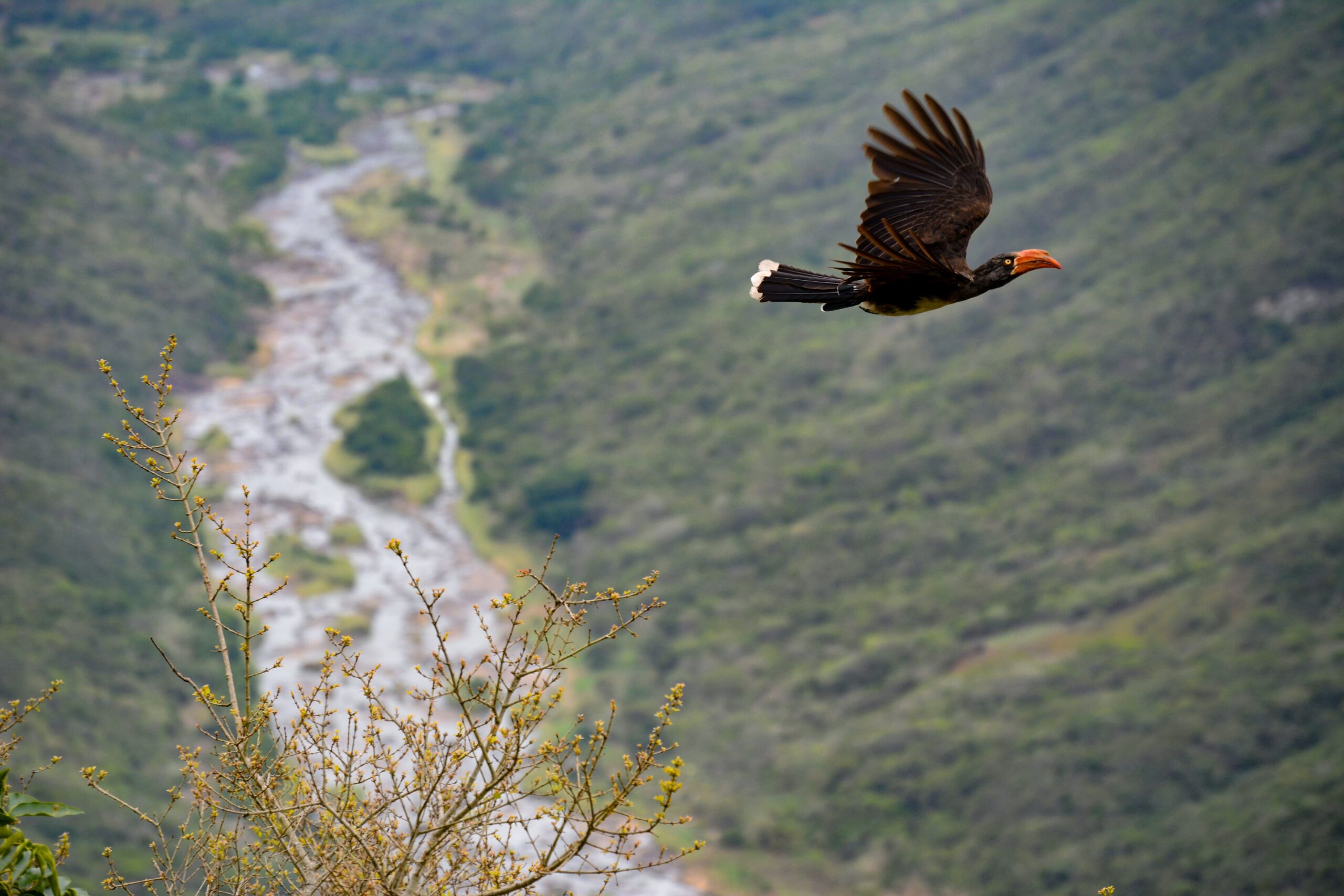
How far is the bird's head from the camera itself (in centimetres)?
809

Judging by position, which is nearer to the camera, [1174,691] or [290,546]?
[1174,691]

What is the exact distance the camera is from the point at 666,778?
5.78 metres

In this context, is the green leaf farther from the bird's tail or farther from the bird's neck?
the bird's neck

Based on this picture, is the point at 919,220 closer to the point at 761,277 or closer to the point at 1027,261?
the point at 1027,261

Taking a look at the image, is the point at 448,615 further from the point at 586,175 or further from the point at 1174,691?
the point at 586,175

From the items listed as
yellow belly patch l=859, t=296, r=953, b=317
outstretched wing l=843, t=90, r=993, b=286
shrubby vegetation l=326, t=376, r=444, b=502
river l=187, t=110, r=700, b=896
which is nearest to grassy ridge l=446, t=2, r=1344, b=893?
shrubby vegetation l=326, t=376, r=444, b=502

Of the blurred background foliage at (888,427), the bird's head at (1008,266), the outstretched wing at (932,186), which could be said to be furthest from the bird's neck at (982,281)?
the blurred background foliage at (888,427)

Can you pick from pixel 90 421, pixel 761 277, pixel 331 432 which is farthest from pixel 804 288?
pixel 331 432

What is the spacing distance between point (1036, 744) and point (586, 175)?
180 feet

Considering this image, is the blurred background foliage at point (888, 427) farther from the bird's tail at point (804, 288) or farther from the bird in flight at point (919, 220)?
the bird's tail at point (804, 288)

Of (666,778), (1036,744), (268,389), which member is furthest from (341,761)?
(268,389)

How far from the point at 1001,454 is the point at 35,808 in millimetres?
51647

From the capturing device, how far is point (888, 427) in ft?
187

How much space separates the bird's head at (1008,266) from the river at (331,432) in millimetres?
32184
